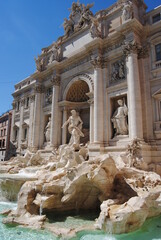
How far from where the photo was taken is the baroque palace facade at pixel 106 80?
11148 millimetres

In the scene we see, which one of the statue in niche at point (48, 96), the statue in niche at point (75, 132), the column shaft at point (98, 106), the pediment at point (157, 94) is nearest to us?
the pediment at point (157, 94)

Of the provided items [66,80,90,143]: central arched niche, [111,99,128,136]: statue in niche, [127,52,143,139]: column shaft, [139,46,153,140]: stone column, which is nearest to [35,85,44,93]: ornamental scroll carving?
[66,80,90,143]: central arched niche

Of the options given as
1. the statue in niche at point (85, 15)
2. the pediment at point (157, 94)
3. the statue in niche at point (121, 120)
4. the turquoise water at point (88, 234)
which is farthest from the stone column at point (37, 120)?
the turquoise water at point (88, 234)

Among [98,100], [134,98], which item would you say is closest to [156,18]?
[134,98]

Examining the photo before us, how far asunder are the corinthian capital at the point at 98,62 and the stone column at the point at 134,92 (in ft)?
6.47

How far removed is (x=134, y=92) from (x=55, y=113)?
7.39m

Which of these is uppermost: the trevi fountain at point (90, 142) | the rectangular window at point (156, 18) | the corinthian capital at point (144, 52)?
the rectangular window at point (156, 18)

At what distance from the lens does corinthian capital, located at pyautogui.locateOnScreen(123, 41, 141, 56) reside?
1162 cm

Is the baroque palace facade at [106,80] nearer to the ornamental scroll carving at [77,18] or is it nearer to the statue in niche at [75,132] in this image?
the ornamental scroll carving at [77,18]

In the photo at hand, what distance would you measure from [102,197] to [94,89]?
7.85m

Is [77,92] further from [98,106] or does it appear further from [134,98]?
[134,98]

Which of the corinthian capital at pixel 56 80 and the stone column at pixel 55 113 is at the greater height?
the corinthian capital at pixel 56 80

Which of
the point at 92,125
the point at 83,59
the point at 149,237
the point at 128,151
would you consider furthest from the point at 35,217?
the point at 83,59

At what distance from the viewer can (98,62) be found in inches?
522
